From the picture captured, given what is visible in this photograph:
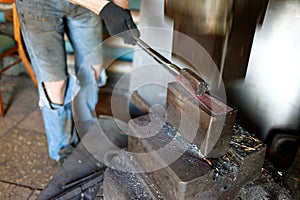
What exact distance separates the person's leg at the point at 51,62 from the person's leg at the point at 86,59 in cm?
11

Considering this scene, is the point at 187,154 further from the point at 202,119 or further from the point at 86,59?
the point at 86,59

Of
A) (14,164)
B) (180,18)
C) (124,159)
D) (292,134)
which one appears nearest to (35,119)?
(14,164)

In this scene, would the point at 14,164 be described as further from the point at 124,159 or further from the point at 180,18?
the point at 180,18

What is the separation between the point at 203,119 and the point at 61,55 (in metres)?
0.99

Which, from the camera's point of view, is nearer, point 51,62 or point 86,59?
point 51,62

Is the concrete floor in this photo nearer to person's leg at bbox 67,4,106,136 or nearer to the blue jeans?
the blue jeans

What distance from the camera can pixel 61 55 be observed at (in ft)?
5.23

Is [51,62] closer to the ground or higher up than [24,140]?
higher up

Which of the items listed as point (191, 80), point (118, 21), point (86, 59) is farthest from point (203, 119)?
point (86, 59)

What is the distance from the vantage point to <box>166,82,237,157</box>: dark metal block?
826 millimetres

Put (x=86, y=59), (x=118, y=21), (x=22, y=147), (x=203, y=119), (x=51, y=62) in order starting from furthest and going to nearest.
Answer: (x=22, y=147) < (x=86, y=59) < (x=51, y=62) < (x=118, y=21) < (x=203, y=119)

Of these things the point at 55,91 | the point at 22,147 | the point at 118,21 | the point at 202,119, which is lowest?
the point at 22,147

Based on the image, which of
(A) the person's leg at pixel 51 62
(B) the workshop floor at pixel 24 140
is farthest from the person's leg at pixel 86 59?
(B) the workshop floor at pixel 24 140

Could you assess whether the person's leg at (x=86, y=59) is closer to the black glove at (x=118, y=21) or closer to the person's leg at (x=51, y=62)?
the person's leg at (x=51, y=62)
